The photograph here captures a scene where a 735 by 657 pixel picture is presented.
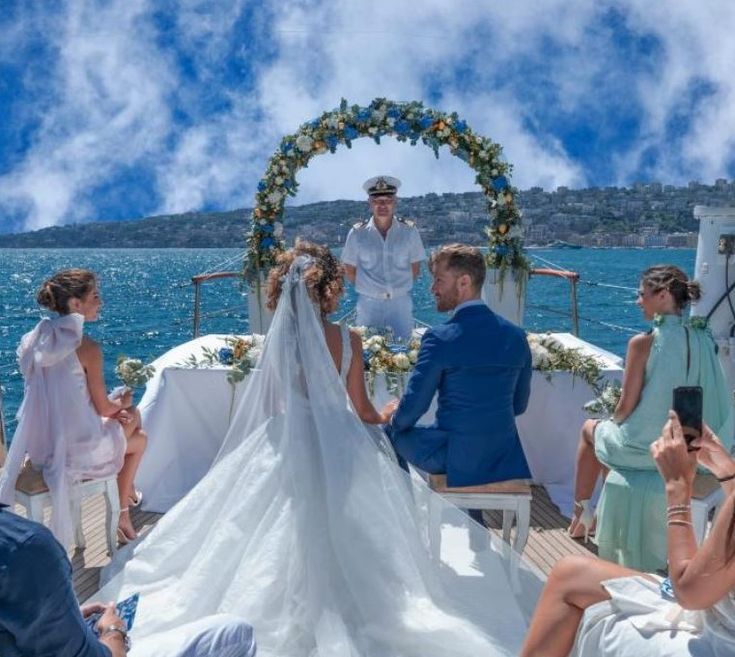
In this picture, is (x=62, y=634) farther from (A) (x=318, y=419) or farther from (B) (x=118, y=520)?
(B) (x=118, y=520)

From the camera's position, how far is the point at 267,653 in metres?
2.64

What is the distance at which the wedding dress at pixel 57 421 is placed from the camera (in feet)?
11.4

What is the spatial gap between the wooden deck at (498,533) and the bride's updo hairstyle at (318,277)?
1.58 m

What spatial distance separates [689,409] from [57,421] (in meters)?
2.72

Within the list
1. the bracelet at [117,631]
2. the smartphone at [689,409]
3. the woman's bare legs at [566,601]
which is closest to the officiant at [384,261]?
the woman's bare legs at [566,601]

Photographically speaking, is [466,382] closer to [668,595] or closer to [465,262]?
[465,262]

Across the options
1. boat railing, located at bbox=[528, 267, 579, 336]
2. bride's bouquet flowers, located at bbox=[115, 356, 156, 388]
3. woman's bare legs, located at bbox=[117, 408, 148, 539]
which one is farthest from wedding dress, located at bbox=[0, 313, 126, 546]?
boat railing, located at bbox=[528, 267, 579, 336]

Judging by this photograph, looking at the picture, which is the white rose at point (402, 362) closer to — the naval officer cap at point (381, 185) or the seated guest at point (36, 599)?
the naval officer cap at point (381, 185)

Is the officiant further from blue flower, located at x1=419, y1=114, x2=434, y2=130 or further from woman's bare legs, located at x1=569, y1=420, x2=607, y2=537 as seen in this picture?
woman's bare legs, located at x1=569, y1=420, x2=607, y2=537

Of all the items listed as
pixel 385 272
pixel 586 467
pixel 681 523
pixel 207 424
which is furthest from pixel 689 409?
pixel 385 272

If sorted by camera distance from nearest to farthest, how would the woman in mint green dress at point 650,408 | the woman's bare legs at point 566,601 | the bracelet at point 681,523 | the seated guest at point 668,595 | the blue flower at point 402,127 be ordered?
1. the seated guest at point 668,595
2. the bracelet at point 681,523
3. the woman's bare legs at point 566,601
4. the woman in mint green dress at point 650,408
5. the blue flower at point 402,127

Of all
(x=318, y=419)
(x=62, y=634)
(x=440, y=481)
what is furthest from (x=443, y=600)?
(x=62, y=634)

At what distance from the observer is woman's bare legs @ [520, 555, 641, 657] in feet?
7.62

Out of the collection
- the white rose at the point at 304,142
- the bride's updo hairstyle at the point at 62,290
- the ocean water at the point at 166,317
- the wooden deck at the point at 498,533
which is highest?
the white rose at the point at 304,142
